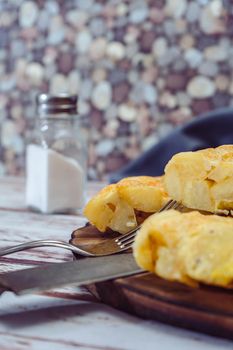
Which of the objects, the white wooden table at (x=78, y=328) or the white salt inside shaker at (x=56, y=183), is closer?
the white wooden table at (x=78, y=328)

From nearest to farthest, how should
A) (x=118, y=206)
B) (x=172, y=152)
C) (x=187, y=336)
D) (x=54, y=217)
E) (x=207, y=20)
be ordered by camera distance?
(x=187, y=336) < (x=118, y=206) < (x=54, y=217) < (x=172, y=152) < (x=207, y=20)

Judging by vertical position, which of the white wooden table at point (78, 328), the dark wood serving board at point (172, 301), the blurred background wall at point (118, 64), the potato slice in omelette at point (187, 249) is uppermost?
the blurred background wall at point (118, 64)

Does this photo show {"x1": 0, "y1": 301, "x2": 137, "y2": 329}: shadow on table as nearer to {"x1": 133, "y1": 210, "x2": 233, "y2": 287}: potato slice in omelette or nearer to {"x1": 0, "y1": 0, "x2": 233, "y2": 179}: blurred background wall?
{"x1": 133, "y1": 210, "x2": 233, "y2": 287}: potato slice in omelette

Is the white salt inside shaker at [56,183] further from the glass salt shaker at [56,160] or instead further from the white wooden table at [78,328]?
the white wooden table at [78,328]

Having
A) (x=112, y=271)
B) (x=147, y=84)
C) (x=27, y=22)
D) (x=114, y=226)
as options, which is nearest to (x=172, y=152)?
(x=147, y=84)

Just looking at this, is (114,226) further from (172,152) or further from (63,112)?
(172,152)

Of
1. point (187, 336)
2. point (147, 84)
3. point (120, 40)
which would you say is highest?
point (120, 40)

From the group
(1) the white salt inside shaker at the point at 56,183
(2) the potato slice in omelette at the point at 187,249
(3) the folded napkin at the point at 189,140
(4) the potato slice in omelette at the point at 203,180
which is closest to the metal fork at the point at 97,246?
(4) the potato slice in omelette at the point at 203,180

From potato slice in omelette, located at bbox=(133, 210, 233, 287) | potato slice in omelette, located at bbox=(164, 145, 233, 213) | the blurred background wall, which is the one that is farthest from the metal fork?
the blurred background wall
